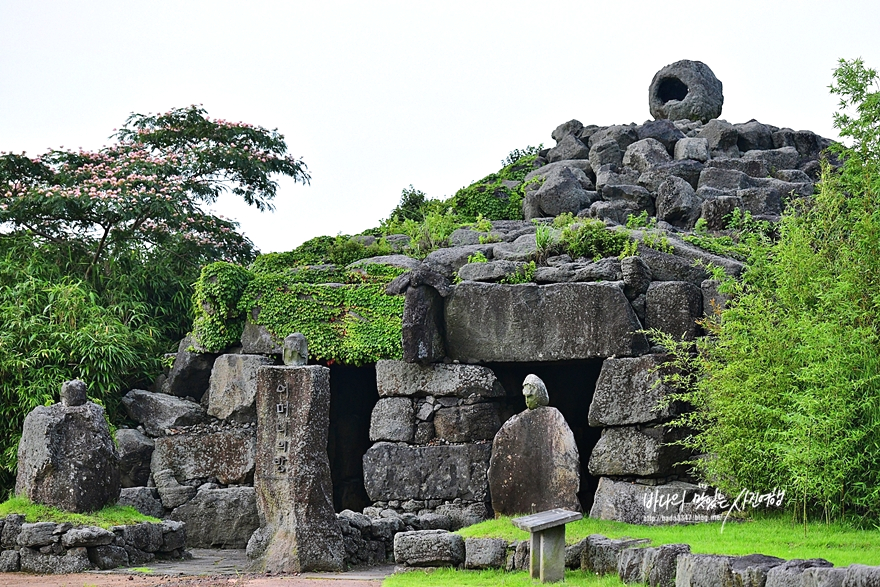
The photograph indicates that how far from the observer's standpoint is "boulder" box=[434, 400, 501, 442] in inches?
551

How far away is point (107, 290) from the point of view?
1789cm

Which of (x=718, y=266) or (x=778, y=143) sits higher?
(x=778, y=143)

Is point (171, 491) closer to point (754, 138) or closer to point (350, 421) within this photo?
point (350, 421)

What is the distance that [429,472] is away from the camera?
13.9 m

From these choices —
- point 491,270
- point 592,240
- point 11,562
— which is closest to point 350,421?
point 491,270

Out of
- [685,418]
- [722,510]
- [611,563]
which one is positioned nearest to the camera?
[611,563]

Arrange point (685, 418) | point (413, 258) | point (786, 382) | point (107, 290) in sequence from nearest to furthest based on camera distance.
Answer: point (786, 382) → point (685, 418) → point (413, 258) → point (107, 290)

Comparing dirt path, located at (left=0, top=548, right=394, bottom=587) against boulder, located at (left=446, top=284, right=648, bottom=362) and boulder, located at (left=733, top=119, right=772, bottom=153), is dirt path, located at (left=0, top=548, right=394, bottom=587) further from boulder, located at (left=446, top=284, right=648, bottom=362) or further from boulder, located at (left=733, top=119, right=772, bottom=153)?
boulder, located at (left=733, top=119, right=772, bottom=153)

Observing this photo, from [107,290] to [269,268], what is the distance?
2.83 metres

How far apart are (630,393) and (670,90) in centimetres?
1128

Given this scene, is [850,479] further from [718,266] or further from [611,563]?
[718,266]

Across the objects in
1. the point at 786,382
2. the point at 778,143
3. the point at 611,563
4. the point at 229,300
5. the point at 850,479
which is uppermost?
the point at 778,143

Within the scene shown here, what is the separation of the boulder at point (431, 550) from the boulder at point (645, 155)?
10.0 meters

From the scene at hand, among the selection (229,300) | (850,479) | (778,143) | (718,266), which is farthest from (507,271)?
(778,143)
